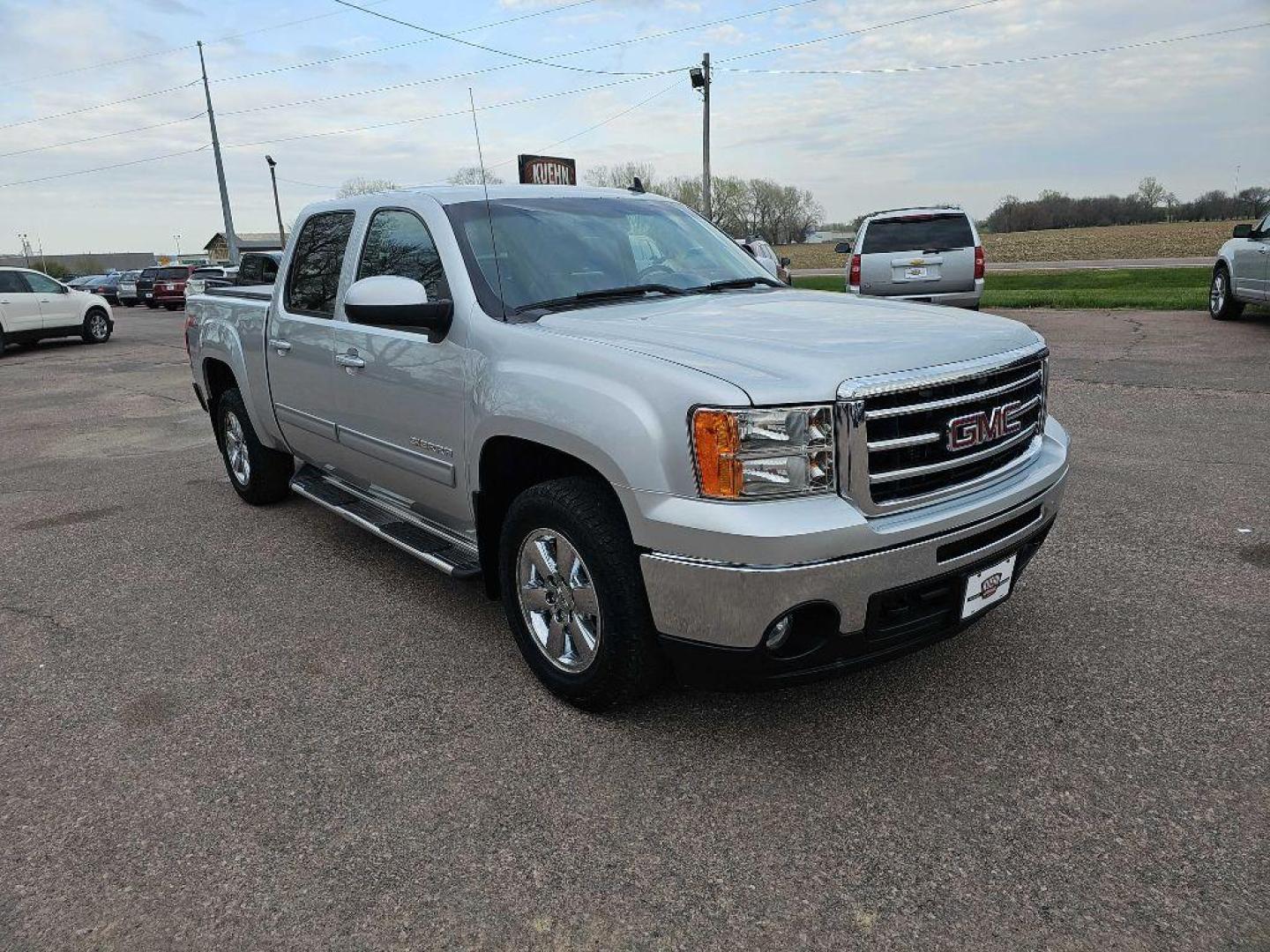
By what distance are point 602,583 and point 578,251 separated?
162 centimetres

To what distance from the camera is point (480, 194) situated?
4.09m

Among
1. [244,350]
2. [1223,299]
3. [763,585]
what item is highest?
[244,350]

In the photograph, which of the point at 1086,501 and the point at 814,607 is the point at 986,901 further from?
the point at 1086,501

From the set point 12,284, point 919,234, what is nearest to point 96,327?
point 12,284

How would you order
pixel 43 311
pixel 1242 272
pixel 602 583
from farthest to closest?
pixel 43 311 → pixel 1242 272 → pixel 602 583

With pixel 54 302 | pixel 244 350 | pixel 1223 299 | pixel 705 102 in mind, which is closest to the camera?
pixel 244 350

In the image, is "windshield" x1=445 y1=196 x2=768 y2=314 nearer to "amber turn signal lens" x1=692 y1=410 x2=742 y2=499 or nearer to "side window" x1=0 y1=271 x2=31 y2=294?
"amber turn signal lens" x1=692 y1=410 x2=742 y2=499

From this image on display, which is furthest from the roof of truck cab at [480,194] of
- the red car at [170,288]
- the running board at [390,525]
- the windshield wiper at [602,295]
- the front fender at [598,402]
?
the red car at [170,288]

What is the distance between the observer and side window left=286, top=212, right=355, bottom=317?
4.56m

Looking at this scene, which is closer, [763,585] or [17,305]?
[763,585]

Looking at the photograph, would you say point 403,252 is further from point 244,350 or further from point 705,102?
point 705,102

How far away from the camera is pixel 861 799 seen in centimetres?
274

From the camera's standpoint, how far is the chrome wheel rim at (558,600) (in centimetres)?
310

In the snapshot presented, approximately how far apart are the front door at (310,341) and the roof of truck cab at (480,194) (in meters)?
0.18
